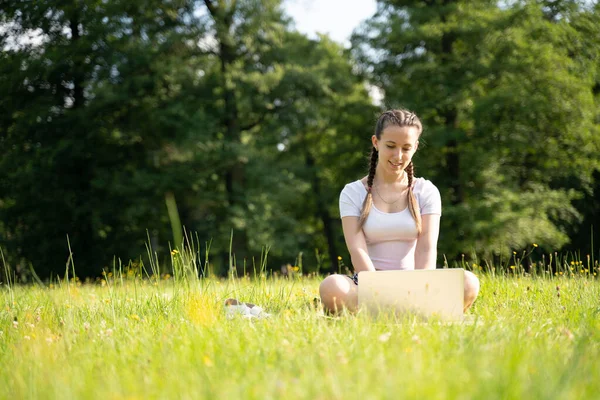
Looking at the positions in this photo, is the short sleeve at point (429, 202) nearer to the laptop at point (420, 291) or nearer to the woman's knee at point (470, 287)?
the woman's knee at point (470, 287)

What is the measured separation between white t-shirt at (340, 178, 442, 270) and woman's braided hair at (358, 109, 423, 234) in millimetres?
32

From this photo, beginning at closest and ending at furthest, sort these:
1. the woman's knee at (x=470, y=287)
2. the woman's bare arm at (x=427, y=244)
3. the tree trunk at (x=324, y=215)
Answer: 1. the woman's knee at (x=470, y=287)
2. the woman's bare arm at (x=427, y=244)
3. the tree trunk at (x=324, y=215)

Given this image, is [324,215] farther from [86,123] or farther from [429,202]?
[429,202]

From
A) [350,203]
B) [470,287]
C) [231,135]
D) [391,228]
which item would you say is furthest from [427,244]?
[231,135]

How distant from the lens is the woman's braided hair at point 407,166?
3750 mm

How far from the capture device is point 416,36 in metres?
14.1

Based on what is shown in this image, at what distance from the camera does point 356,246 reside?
12.4ft

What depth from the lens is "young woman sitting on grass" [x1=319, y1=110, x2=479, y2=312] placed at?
12.4 feet

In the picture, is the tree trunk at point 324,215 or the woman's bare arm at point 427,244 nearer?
the woman's bare arm at point 427,244

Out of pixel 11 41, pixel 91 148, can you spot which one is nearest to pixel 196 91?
pixel 91 148

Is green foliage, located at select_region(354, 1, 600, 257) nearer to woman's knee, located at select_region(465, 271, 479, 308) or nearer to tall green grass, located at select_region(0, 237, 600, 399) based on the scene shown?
woman's knee, located at select_region(465, 271, 479, 308)

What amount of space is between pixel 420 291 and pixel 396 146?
98cm

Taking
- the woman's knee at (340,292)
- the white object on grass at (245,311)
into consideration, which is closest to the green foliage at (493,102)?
the woman's knee at (340,292)

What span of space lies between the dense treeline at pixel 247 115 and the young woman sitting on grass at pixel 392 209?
32.3 feet
